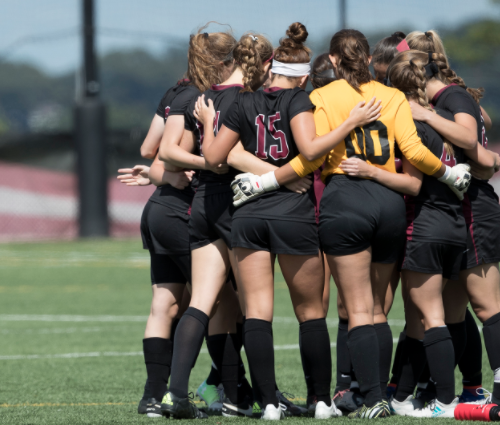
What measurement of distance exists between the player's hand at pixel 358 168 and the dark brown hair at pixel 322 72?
2.92 feet

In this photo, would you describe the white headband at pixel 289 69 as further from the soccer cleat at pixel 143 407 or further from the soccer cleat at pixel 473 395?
the soccer cleat at pixel 473 395

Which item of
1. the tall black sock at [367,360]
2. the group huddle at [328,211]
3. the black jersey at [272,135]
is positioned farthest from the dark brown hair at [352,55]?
the tall black sock at [367,360]

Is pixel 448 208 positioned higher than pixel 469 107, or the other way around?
pixel 469 107

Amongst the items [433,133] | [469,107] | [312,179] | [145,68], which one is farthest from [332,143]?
[145,68]

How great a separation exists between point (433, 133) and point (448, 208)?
406 millimetres

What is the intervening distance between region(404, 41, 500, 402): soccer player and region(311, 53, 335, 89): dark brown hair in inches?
25.4

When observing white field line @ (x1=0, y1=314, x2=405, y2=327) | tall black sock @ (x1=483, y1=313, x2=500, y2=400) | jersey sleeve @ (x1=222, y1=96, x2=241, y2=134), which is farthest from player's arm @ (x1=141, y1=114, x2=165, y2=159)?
white field line @ (x1=0, y1=314, x2=405, y2=327)

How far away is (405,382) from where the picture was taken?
4.55 metres

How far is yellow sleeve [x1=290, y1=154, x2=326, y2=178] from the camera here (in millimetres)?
4062

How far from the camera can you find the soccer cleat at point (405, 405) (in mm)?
4410

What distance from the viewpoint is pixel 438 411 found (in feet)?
13.9

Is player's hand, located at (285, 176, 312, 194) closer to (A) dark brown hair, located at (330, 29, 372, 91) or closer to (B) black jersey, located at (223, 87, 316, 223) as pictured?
(B) black jersey, located at (223, 87, 316, 223)

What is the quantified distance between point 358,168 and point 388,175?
16 cm

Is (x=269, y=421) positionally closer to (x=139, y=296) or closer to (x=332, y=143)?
(x=332, y=143)
